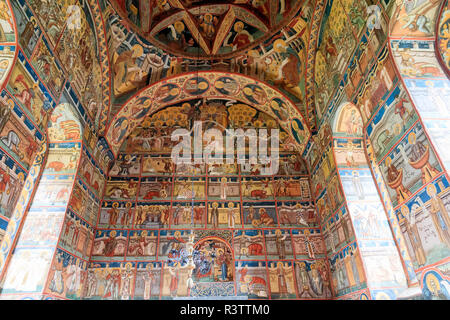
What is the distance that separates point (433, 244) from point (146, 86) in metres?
9.90

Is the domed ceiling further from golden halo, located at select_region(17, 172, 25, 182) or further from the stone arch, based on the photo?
golden halo, located at select_region(17, 172, 25, 182)

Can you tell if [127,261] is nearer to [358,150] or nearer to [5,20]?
[5,20]

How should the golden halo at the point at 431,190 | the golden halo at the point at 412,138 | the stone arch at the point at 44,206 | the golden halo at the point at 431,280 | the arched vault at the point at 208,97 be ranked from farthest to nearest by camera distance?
1. the arched vault at the point at 208,97
2. the stone arch at the point at 44,206
3. the golden halo at the point at 412,138
4. the golden halo at the point at 431,190
5. the golden halo at the point at 431,280

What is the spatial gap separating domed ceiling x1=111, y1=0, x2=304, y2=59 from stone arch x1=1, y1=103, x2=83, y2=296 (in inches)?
162

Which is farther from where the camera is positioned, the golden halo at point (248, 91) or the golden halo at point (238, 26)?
the golden halo at point (248, 91)

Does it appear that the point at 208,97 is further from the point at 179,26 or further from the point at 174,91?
the point at 179,26

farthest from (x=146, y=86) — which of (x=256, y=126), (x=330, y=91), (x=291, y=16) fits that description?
(x=330, y=91)

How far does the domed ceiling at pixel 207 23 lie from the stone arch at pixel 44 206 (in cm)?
411

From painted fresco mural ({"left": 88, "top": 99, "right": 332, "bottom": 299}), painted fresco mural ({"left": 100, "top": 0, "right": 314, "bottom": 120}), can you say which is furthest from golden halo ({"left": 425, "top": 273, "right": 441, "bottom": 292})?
painted fresco mural ({"left": 100, "top": 0, "right": 314, "bottom": 120})

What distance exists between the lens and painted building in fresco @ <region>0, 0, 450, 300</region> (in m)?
5.46

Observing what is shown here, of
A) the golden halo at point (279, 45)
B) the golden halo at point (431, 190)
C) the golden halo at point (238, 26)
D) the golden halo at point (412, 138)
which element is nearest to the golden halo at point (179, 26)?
the golden halo at point (238, 26)

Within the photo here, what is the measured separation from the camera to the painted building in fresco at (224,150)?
→ 546cm

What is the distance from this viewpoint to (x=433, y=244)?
467 cm

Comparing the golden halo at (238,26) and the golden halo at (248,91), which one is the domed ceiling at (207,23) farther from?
the golden halo at (248,91)
